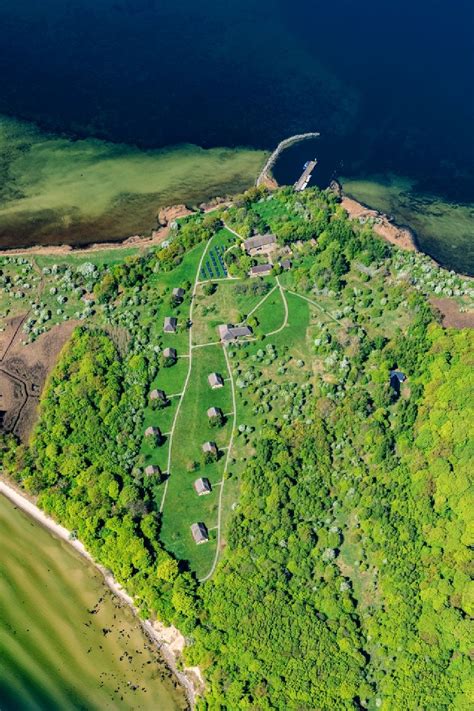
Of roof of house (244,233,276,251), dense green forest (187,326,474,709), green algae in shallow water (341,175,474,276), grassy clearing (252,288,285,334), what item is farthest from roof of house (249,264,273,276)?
green algae in shallow water (341,175,474,276)

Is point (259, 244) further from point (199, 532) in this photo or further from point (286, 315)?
point (199, 532)

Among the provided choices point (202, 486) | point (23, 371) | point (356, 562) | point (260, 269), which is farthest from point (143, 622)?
point (260, 269)

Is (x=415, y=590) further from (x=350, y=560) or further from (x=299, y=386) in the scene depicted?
(x=299, y=386)

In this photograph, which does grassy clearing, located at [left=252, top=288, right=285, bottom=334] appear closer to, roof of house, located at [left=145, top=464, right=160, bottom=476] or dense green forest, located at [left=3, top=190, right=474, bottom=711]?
dense green forest, located at [left=3, top=190, right=474, bottom=711]

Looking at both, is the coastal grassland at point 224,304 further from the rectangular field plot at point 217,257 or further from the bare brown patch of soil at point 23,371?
the bare brown patch of soil at point 23,371

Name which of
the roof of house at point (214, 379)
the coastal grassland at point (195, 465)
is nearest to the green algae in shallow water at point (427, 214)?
the coastal grassland at point (195, 465)

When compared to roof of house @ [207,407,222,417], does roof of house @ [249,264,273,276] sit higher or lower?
higher
